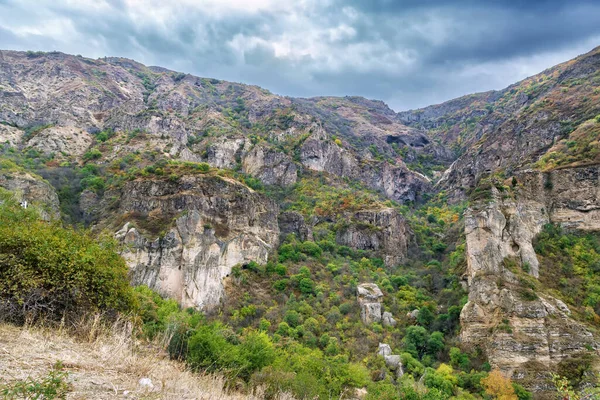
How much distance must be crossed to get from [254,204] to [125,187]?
17.4m

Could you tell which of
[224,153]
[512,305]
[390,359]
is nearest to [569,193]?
[512,305]

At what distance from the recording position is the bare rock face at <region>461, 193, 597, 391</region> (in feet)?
88.4

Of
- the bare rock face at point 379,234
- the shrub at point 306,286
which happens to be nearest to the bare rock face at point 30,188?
the shrub at point 306,286

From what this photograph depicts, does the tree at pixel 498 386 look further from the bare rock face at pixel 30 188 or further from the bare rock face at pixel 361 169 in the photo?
the bare rock face at pixel 361 169

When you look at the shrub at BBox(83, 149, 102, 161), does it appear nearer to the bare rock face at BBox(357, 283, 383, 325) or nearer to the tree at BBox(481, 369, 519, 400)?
the bare rock face at BBox(357, 283, 383, 325)

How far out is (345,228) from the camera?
59.4 metres

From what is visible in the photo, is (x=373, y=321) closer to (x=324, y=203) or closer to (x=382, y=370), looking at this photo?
(x=382, y=370)

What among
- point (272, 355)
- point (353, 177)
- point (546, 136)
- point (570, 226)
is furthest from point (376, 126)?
point (272, 355)

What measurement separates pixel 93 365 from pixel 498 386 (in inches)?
1111

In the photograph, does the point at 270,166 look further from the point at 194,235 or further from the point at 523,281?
the point at 523,281

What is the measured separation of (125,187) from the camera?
45.0 metres

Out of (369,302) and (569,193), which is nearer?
(569,193)

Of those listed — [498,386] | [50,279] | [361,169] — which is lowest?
[498,386]

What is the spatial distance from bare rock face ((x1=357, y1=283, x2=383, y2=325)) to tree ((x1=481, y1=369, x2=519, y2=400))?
1339cm
